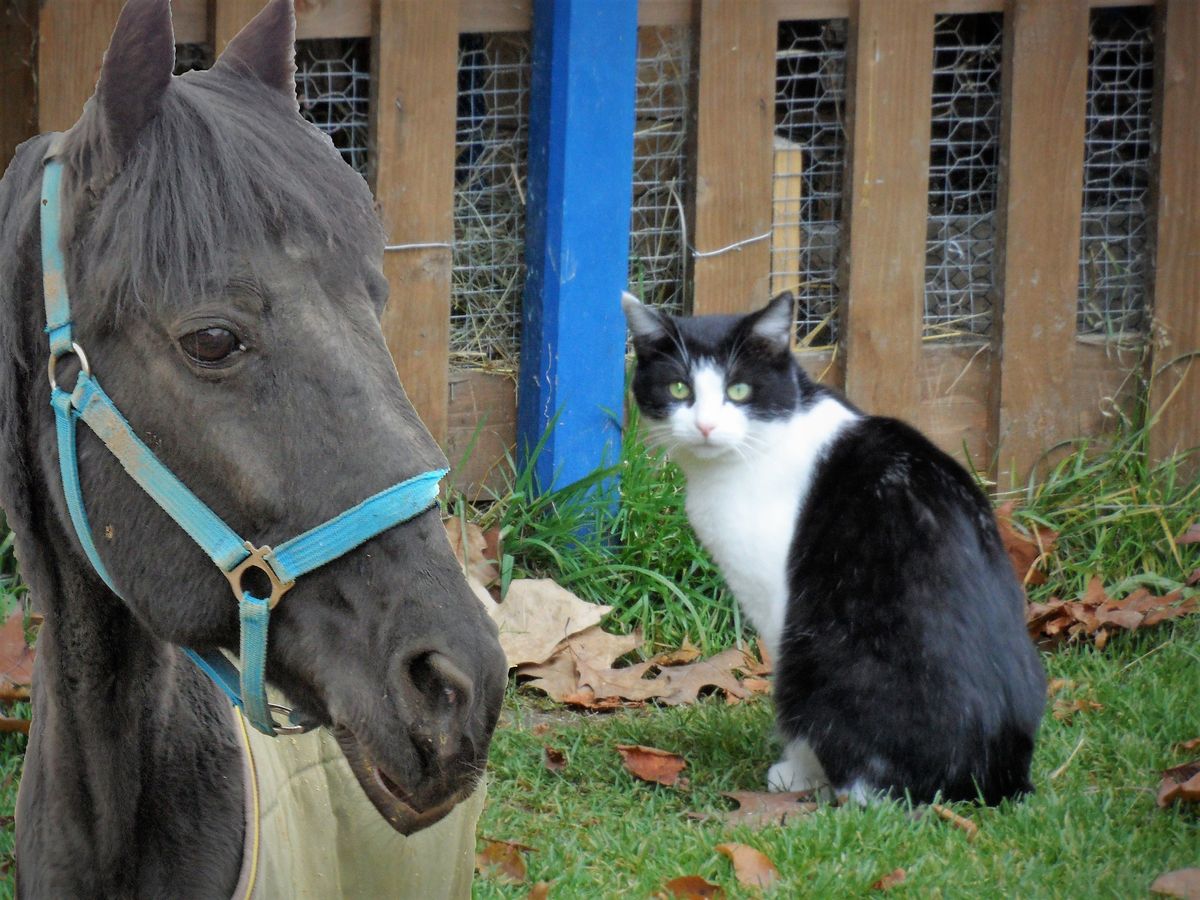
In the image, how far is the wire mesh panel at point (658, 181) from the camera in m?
5.04

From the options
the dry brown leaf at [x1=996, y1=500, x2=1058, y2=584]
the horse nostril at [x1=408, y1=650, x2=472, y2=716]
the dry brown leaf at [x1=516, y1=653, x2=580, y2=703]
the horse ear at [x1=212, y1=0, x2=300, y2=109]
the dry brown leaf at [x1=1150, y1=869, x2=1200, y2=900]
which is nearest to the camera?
the horse nostril at [x1=408, y1=650, x2=472, y2=716]

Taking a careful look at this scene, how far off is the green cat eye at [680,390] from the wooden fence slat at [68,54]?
6.08ft

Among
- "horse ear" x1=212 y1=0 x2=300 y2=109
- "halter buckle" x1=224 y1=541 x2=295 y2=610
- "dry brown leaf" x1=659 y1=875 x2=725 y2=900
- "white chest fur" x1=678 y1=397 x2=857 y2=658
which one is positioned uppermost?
"horse ear" x1=212 y1=0 x2=300 y2=109

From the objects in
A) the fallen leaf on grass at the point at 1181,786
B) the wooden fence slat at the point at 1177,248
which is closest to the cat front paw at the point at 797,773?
the fallen leaf on grass at the point at 1181,786

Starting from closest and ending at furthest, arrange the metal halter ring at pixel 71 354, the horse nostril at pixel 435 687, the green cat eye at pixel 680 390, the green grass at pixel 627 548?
the horse nostril at pixel 435 687 → the metal halter ring at pixel 71 354 → the green cat eye at pixel 680 390 → the green grass at pixel 627 548

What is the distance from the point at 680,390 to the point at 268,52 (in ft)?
7.05

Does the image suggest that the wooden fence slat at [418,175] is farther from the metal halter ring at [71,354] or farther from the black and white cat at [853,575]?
the metal halter ring at [71,354]

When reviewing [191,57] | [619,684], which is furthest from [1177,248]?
[191,57]

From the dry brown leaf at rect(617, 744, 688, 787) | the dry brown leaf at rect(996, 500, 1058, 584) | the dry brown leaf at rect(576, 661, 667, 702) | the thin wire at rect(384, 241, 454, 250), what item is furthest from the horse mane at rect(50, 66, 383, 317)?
the dry brown leaf at rect(996, 500, 1058, 584)

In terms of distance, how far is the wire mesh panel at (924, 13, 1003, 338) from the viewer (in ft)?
17.7

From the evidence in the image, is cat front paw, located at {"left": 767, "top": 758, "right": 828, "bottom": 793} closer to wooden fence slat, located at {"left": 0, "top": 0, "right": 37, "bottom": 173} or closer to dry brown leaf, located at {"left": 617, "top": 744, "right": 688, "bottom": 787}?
dry brown leaf, located at {"left": 617, "top": 744, "right": 688, "bottom": 787}

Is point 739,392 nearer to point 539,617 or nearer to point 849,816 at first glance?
point 539,617

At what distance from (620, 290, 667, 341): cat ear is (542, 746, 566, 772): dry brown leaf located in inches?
46.7

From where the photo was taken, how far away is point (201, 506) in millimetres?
1771
